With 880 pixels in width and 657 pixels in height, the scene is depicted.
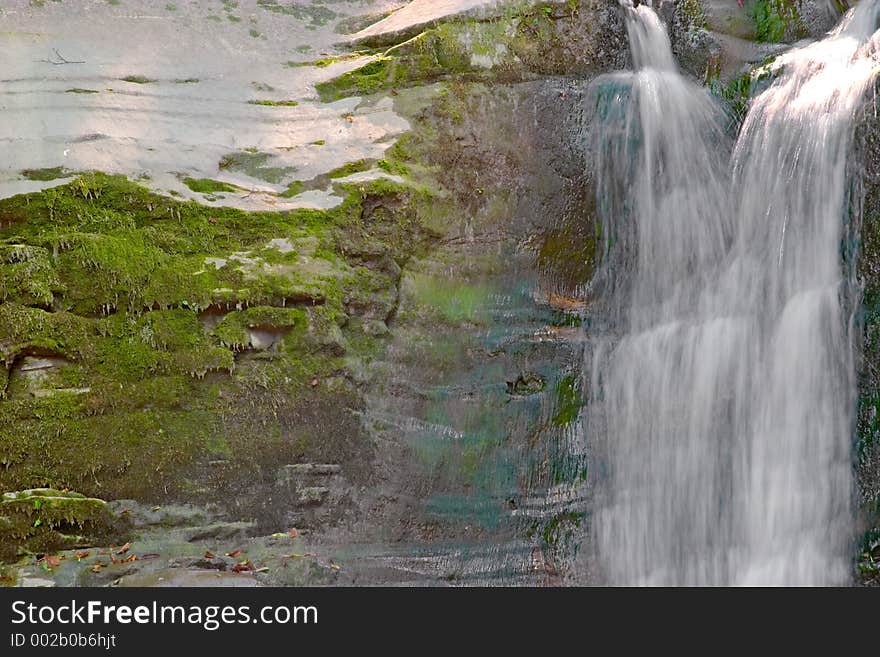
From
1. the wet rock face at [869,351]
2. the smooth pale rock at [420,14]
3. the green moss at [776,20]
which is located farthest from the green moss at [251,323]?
the green moss at [776,20]

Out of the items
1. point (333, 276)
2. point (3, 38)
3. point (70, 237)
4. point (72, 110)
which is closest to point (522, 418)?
point (333, 276)

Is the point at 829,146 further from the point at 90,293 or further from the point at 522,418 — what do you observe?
the point at 90,293

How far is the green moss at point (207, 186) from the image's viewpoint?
221 inches

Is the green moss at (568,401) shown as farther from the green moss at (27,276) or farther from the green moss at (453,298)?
the green moss at (27,276)

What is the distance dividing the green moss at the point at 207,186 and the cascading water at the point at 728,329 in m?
2.51

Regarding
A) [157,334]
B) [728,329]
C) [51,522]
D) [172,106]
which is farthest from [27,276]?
[728,329]

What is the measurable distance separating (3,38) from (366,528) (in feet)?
13.0

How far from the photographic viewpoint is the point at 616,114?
629 centimetres

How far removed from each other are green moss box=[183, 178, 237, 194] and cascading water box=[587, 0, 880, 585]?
251 centimetres

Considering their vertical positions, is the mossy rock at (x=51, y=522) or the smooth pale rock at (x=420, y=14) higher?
the smooth pale rock at (x=420, y=14)

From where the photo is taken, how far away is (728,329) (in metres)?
5.57

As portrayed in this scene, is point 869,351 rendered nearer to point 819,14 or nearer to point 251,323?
point 819,14

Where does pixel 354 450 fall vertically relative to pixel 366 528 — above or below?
above

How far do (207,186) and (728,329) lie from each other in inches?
132
